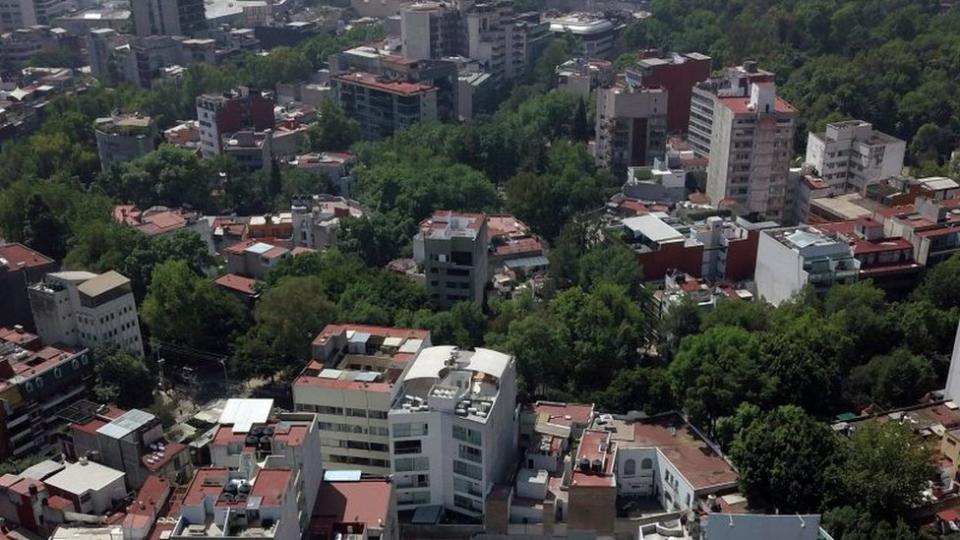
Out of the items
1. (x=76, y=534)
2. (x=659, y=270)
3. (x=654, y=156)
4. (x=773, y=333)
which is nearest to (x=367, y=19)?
(x=654, y=156)

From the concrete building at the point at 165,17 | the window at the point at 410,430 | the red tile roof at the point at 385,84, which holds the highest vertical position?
the concrete building at the point at 165,17

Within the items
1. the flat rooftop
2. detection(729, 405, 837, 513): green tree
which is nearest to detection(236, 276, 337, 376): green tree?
the flat rooftop

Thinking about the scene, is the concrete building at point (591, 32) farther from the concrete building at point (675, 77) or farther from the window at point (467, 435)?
the window at point (467, 435)

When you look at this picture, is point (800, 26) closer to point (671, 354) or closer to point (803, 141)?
point (803, 141)

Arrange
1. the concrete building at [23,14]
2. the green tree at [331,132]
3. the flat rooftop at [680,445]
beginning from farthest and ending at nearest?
the concrete building at [23,14], the green tree at [331,132], the flat rooftop at [680,445]

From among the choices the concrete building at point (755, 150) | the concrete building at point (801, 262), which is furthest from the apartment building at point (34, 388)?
the concrete building at point (755, 150)
